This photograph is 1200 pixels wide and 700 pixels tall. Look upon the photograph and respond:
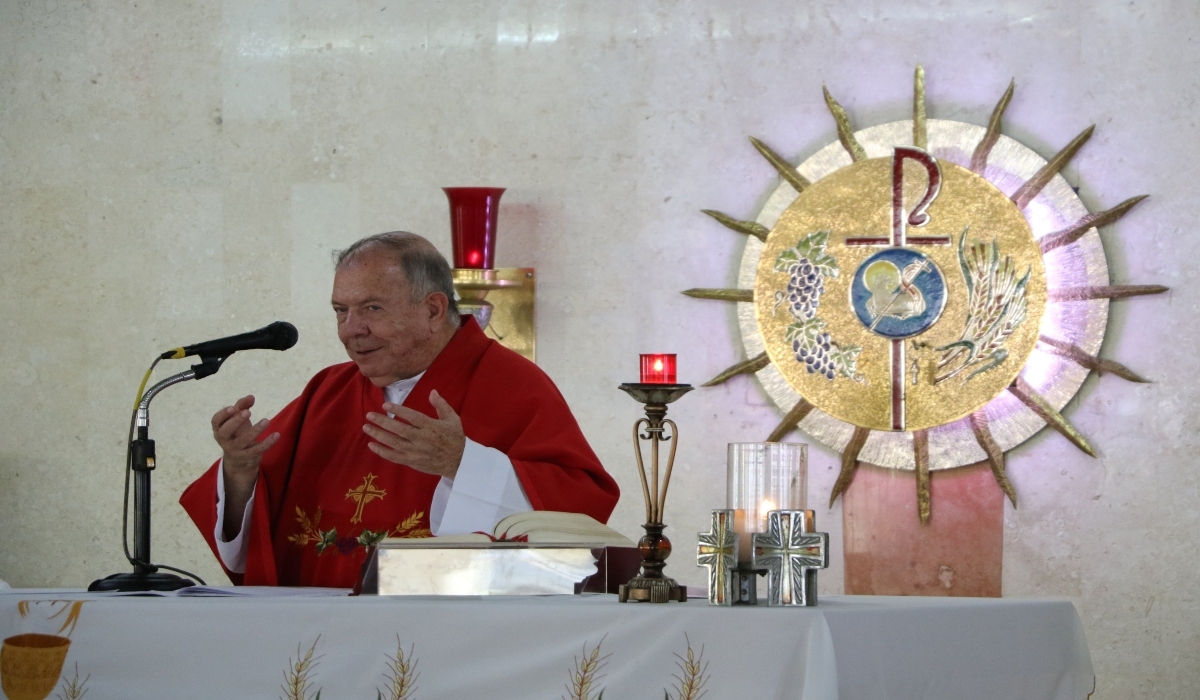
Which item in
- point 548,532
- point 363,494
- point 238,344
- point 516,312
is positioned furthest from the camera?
point 516,312

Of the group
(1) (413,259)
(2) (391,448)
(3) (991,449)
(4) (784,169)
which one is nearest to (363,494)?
(2) (391,448)

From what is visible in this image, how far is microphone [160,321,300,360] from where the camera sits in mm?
2932

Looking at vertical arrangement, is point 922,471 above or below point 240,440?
below

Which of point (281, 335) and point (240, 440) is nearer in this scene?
point (281, 335)

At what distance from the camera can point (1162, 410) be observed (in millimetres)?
4602

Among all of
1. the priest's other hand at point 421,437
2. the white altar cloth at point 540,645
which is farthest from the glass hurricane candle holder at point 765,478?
the priest's other hand at point 421,437

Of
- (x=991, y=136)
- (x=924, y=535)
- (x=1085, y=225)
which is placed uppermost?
(x=991, y=136)

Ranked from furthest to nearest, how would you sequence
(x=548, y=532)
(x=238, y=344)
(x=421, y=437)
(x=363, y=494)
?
(x=363, y=494) → (x=421, y=437) → (x=238, y=344) → (x=548, y=532)

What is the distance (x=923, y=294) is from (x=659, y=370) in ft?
8.07

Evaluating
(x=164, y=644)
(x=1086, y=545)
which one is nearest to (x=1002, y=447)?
(x=1086, y=545)

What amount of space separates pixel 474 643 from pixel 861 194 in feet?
9.47

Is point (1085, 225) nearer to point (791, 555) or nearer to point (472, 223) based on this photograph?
point (472, 223)

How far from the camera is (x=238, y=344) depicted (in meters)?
2.94

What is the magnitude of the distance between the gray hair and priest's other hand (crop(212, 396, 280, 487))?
56 centimetres
